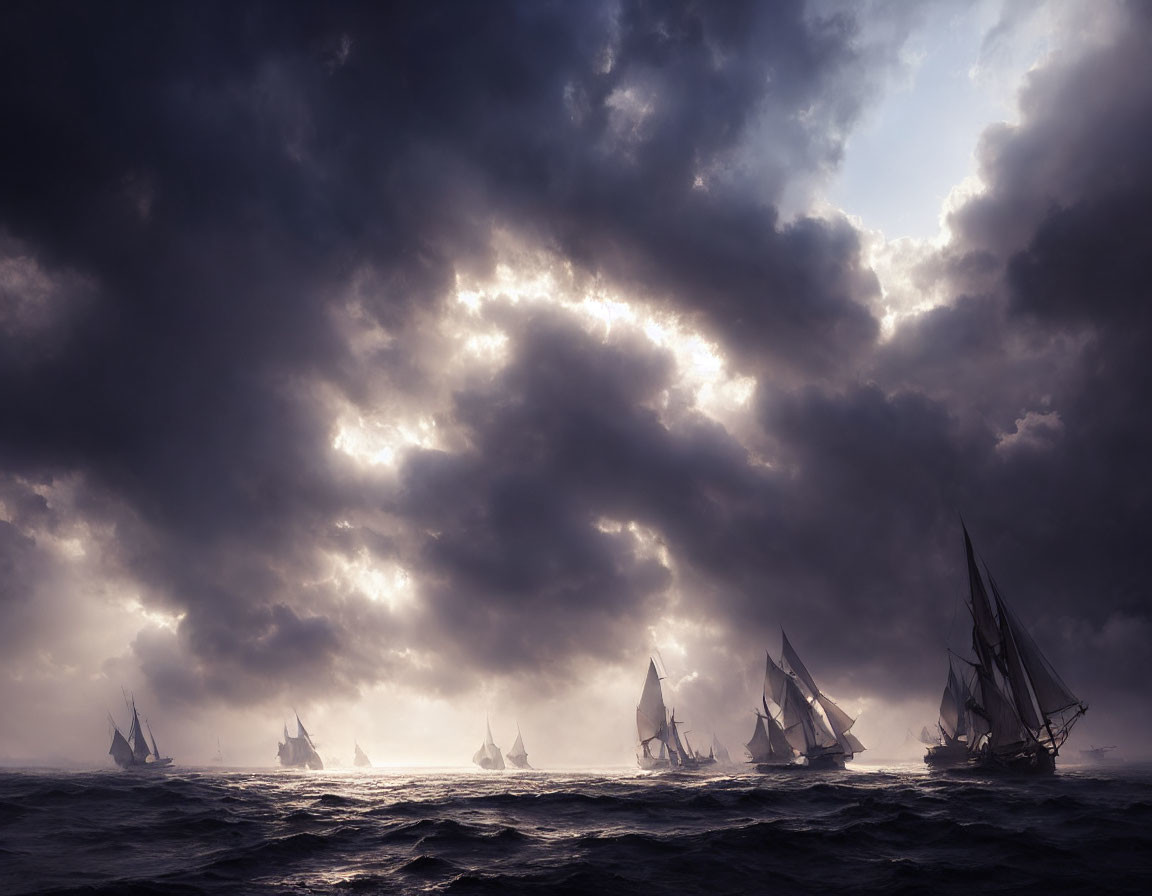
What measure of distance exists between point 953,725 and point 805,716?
3123 cm

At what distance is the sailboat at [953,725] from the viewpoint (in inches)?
3819

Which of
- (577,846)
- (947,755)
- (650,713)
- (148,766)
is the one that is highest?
(577,846)

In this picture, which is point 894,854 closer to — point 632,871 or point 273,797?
point 632,871

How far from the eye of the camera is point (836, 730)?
111 meters

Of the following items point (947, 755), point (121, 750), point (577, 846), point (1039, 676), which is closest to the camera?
point (577, 846)

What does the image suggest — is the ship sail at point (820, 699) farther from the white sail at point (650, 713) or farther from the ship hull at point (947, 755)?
the white sail at point (650, 713)

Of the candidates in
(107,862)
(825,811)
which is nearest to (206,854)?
(107,862)

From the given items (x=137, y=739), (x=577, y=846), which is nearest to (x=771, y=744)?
(x=577, y=846)

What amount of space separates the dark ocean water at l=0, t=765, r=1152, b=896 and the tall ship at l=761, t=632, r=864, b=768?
254 ft

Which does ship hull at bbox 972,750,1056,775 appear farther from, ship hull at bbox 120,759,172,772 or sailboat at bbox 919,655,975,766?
ship hull at bbox 120,759,172,772

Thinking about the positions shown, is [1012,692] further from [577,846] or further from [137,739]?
[137,739]

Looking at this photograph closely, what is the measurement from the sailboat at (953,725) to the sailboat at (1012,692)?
24.9 metres

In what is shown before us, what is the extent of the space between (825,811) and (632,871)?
59.5 ft

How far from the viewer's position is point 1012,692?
6359cm
